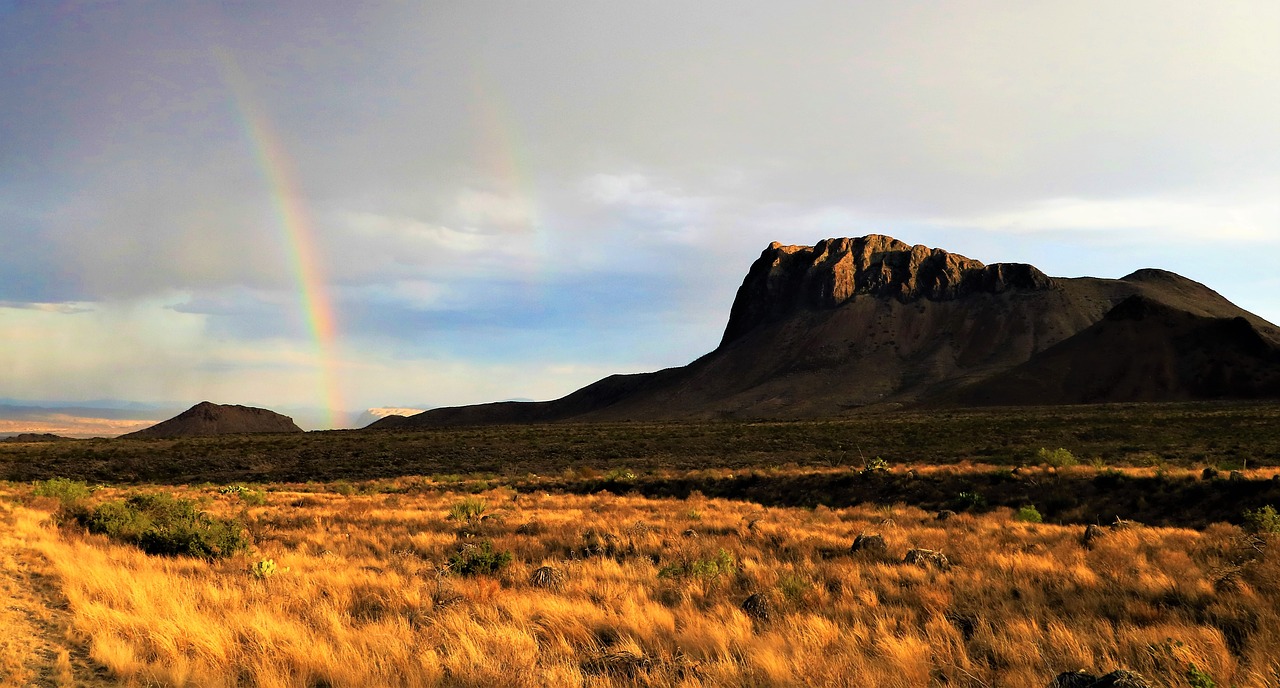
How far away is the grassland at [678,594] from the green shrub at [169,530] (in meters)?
0.21

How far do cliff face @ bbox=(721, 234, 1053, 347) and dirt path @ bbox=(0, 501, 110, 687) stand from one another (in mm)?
169592

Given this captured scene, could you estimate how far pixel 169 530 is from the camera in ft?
38.2

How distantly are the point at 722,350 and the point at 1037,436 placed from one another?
430 ft

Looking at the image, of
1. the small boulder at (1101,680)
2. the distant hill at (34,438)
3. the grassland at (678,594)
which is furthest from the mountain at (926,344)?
the small boulder at (1101,680)

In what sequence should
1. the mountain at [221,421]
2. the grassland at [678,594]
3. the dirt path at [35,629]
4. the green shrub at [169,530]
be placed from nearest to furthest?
the dirt path at [35,629], the grassland at [678,594], the green shrub at [169,530], the mountain at [221,421]

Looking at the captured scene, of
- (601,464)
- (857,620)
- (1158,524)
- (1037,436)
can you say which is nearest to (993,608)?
(857,620)

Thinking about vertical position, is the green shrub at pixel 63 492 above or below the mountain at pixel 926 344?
below

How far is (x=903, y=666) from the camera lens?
212 inches

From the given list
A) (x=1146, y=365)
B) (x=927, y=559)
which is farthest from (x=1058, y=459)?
(x=1146, y=365)

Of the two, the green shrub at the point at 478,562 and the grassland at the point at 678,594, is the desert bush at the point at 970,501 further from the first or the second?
the green shrub at the point at 478,562

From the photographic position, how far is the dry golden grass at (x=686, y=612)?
17.9ft

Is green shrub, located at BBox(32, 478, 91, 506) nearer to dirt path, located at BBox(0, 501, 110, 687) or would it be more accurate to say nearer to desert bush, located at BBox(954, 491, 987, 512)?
dirt path, located at BBox(0, 501, 110, 687)

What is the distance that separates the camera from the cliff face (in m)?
164

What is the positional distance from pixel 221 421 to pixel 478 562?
186 metres
